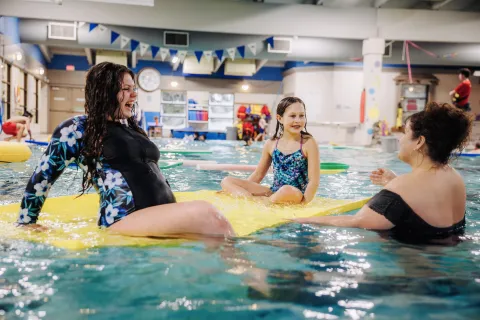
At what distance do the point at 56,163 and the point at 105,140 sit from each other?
0.85 feet

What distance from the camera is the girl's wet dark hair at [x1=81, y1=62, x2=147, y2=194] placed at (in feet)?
7.30

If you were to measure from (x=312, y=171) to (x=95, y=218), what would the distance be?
1.65 m

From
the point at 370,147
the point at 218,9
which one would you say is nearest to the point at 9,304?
the point at 218,9

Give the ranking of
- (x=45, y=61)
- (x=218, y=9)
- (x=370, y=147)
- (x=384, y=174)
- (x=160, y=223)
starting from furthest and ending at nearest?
(x=45, y=61) < (x=370, y=147) < (x=218, y=9) < (x=384, y=174) < (x=160, y=223)

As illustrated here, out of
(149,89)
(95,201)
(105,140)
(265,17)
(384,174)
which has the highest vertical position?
(265,17)

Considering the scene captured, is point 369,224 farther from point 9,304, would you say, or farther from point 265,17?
point 265,17

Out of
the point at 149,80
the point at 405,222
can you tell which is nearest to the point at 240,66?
the point at 149,80

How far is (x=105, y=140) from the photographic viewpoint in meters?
2.25

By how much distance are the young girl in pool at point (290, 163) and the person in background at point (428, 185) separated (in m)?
1.04

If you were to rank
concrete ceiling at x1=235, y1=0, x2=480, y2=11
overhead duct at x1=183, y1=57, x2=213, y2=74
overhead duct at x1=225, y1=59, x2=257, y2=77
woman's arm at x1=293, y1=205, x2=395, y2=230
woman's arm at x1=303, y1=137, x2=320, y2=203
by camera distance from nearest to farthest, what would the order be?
1. woman's arm at x1=293, y1=205, x2=395, y2=230
2. woman's arm at x1=303, y1=137, x2=320, y2=203
3. concrete ceiling at x1=235, y1=0, x2=480, y2=11
4. overhead duct at x1=225, y1=59, x2=257, y2=77
5. overhead duct at x1=183, y1=57, x2=213, y2=74

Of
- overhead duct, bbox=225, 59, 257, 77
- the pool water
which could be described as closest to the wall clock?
overhead duct, bbox=225, 59, 257, 77

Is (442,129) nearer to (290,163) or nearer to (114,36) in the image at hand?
(290,163)

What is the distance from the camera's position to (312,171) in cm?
355

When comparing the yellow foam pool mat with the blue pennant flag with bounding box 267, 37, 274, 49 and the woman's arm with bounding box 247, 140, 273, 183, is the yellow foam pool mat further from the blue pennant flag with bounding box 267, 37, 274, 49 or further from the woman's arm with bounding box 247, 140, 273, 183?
the blue pennant flag with bounding box 267, 37, 274, 49
